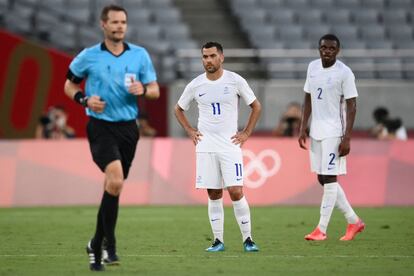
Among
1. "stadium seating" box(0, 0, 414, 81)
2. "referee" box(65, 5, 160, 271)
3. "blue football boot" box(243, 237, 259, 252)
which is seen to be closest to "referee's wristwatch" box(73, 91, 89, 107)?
"referee" box(65, 5, 160, 271)

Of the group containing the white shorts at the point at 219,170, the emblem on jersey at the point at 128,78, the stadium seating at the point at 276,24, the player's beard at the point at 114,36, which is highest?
the stadium seating at the point at 276,24

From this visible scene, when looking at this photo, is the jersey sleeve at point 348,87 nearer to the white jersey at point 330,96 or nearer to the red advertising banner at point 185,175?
the white jersey at point 330,96

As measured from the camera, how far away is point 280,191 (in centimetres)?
2117

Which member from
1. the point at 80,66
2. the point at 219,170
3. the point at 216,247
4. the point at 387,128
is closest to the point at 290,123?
the point at 387,128

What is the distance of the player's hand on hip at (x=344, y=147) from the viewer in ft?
44.1

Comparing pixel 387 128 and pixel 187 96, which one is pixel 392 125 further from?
pixel 187 96

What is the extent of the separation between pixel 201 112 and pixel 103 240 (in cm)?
238

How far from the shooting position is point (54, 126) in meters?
24.4

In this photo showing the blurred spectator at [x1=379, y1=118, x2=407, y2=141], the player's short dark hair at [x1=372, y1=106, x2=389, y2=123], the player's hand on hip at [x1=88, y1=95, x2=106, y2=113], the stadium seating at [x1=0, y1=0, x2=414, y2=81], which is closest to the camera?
the player's hand on hip at [x1=88, y1=95, x2=106, y2=113]

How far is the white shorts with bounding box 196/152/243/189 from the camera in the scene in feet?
40.4

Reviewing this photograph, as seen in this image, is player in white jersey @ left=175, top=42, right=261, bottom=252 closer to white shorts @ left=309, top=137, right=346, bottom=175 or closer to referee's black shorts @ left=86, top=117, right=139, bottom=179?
white shorts @ left=309, top=137, right=346, bottom=175

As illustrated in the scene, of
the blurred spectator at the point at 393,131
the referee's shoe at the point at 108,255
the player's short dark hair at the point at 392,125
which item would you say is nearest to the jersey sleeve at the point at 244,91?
the referee's shoe at the point at 108,255

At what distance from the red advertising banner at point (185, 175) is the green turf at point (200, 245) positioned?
145 cm

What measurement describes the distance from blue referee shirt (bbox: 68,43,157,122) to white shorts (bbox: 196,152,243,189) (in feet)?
6.85
